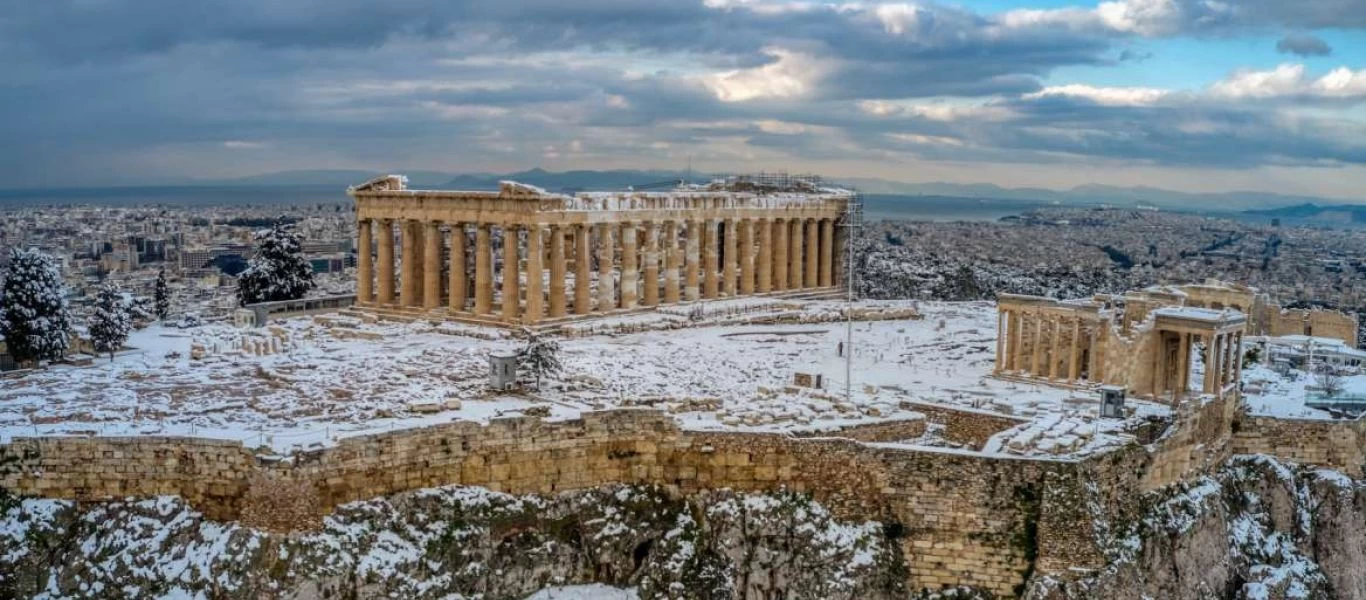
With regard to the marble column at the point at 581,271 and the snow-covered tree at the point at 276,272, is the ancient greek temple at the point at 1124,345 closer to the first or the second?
the marble column at the point at 581,271

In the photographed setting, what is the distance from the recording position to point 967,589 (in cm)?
2859

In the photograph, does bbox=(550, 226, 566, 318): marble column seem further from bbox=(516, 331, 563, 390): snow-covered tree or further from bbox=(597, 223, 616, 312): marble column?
bbox=(516, 331, 563, 390): snow-covered tree

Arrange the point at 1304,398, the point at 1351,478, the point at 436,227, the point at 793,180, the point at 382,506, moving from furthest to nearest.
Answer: the point at 793,180, the point at 436,227, the point at 1304,398, the point at 1351,478, the point at 382,506

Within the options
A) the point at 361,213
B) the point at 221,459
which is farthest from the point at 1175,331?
the point at 361,213

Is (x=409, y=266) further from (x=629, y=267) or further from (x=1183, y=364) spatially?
(x=1183, y=364)

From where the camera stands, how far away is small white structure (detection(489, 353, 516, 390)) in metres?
34.7

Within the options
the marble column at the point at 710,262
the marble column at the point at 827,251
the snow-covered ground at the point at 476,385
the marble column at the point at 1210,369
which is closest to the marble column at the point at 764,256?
the marble column at the point at 710,262

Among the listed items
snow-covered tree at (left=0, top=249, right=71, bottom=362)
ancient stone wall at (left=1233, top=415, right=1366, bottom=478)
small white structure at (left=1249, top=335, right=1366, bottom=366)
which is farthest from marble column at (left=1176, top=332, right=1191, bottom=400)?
snow-covered tree at (left=0, top=249, right=71, bottom=362)

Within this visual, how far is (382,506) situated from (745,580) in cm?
865

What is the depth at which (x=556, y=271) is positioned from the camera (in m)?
52.4

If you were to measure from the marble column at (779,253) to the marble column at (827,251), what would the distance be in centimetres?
473

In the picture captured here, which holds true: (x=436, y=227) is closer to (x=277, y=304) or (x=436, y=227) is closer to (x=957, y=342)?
(x=277, y=304)

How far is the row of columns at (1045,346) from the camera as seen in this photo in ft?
135

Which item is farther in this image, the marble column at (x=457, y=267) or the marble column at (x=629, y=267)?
the marble column at (x=629, y=267)
